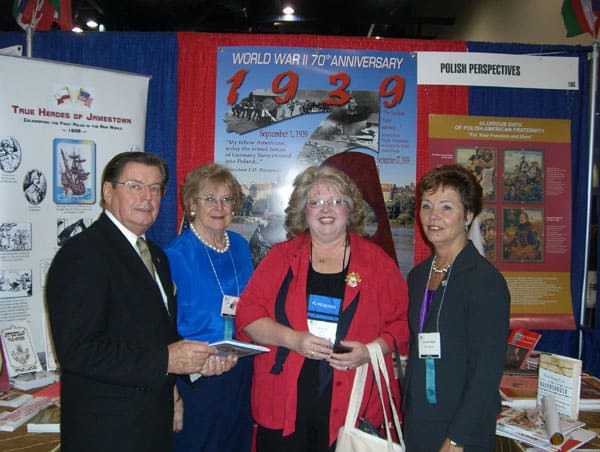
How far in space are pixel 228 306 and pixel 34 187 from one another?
5.46 feet

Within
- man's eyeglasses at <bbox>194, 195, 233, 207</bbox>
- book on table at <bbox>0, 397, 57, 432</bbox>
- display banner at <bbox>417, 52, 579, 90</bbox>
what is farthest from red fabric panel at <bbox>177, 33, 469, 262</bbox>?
book on table at <bbox>0, 397, 57, 432</bbox>

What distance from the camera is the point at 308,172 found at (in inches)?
86.8

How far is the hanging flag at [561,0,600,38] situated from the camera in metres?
3.31

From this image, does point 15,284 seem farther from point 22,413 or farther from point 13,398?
point 22,413

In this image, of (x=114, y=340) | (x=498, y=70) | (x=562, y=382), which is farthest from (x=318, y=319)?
(x=498, y=70)

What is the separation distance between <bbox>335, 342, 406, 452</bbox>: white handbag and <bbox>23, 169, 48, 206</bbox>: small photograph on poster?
2351 millimetres

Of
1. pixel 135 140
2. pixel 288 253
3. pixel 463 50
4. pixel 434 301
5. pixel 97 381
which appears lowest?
pixel 97 381

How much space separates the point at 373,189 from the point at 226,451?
2.10 m

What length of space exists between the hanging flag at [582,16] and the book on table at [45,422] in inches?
160

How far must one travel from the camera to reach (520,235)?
11.9ft

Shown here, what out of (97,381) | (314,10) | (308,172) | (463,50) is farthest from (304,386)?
(314,10)

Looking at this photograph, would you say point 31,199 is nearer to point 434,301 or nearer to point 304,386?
point 304,386

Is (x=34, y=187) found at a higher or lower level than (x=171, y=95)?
lower

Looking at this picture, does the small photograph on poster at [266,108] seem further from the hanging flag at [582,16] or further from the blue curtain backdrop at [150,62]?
Answer: the hanging flag at [582,16]
